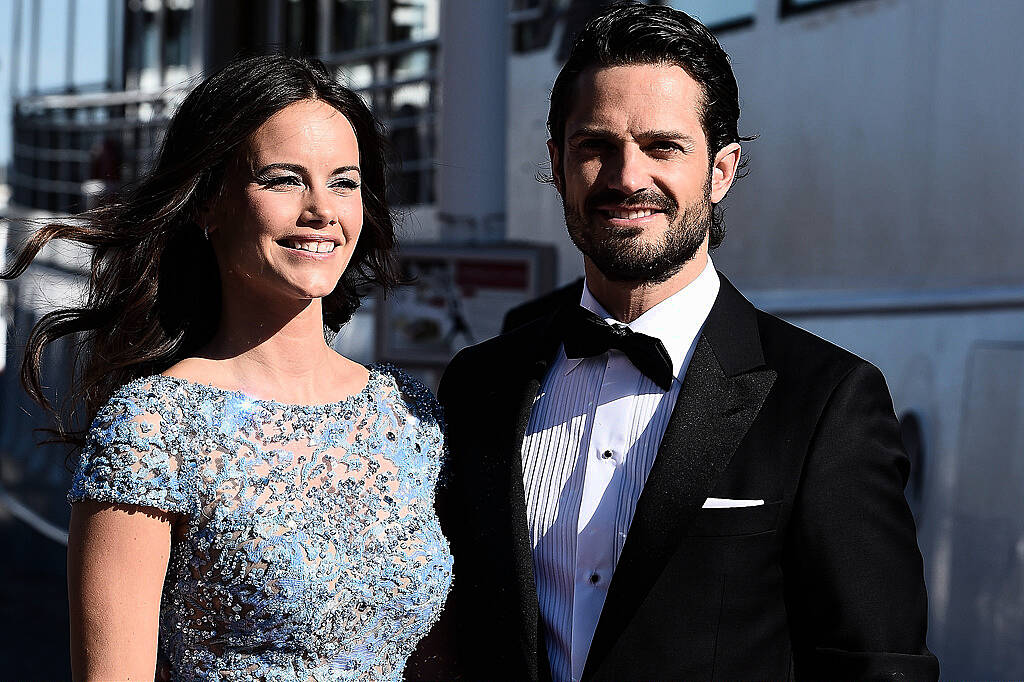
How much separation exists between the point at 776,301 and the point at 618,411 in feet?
11.4

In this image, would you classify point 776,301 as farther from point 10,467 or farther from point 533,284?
point 10,467

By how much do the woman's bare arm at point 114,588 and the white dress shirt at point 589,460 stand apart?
575mm

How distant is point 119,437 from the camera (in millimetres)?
1997

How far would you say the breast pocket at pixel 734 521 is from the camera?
1.93m

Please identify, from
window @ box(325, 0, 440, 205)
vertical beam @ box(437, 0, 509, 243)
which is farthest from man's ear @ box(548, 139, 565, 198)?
window @ box(325, 0, 440, 205)

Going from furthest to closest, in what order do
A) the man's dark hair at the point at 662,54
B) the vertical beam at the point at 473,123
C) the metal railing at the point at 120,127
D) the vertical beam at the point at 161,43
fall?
the vertical beam at the point at 161,43, the metal railing at the point at 120,127, the vertical beam at the point at 473,123, the man's dark hair at the point at 662,54

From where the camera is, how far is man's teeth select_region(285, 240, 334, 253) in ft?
7.00

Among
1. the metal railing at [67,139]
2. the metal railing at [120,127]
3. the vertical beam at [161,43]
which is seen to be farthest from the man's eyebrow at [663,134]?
the vertical beam at [161,43]

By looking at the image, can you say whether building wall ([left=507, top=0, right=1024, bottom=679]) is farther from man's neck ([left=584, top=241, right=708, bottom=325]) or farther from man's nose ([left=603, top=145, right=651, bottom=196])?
man's nose ([left=603, top=145, right=651, bottom=196])

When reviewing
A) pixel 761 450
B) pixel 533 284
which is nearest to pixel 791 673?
pixel 761 450

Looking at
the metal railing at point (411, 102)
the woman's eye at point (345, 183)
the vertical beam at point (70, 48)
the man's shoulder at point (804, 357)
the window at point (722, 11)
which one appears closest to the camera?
the man's shoulder at point (804, 357)

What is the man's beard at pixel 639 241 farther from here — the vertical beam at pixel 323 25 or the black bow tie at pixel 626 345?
the vertical beam at pixel 323 25

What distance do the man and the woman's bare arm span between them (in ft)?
1.62

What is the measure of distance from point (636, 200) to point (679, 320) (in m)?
0.22
